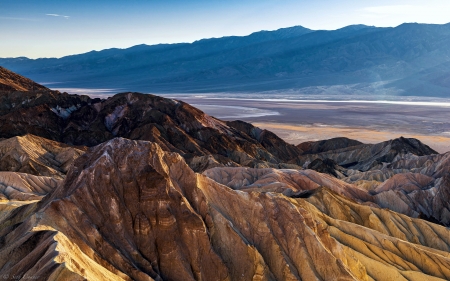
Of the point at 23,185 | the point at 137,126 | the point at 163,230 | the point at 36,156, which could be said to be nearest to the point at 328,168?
the point at 137,126

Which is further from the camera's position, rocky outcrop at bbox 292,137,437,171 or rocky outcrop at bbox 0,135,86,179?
rocky outcrop at bbox 292,137,437,171

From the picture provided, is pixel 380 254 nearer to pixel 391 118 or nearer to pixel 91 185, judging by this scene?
pixel 91 185

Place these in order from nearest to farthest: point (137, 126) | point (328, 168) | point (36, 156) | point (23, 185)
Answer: point (23, 185) < point (36, 156) < point (328, 168) < point (137, 126)

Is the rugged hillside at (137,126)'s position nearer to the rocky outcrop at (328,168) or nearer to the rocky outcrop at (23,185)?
the rocky outcrop at (328,168)

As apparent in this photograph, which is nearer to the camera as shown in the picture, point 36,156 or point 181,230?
point 181,230

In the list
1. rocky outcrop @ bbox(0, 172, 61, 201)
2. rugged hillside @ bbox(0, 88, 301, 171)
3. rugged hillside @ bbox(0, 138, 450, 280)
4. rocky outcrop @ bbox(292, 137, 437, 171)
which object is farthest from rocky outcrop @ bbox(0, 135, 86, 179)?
rocky outcrop @ bbox(292, 137, 437, 171)

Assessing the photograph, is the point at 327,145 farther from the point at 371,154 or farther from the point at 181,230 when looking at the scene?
the point at 181,230

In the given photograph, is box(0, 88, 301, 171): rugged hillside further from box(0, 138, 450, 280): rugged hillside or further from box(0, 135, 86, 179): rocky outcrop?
box(0, 138, 450, 280): rugged hillside

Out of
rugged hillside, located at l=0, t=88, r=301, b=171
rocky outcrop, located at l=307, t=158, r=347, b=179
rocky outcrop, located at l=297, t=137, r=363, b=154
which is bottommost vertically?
rocky outcrop, located at l=297, t=137, r=363, b=154

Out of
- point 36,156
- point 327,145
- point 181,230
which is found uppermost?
point 181,230
